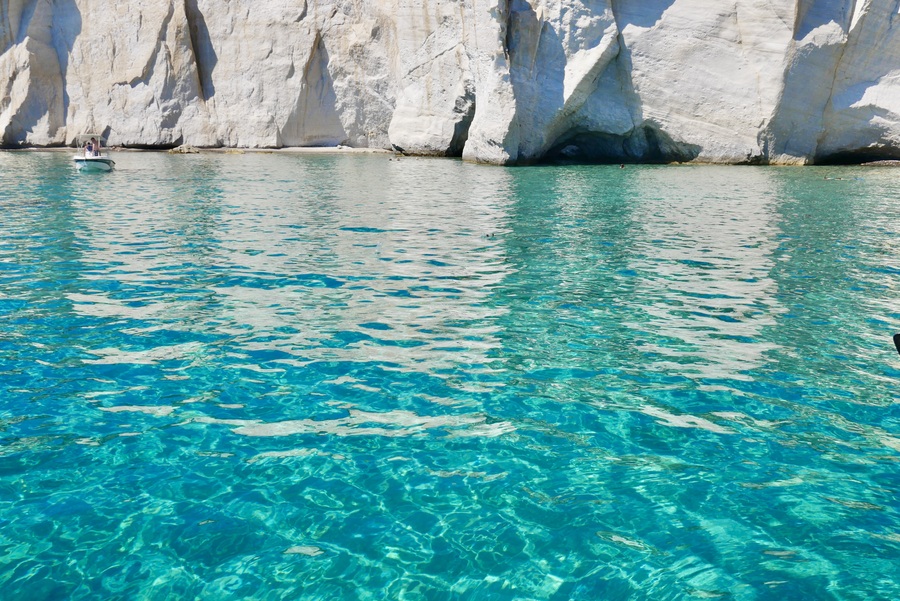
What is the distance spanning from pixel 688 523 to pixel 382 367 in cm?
327

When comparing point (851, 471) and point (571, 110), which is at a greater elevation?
point (571, 110)

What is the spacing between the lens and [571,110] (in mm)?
33250

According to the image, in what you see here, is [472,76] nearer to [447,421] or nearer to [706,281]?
[706,281]

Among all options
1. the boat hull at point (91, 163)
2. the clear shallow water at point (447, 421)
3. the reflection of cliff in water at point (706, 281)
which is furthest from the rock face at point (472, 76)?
the clear shallow water at point (447, 421)

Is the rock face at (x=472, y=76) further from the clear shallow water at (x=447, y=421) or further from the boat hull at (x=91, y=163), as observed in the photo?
the clear shallow water at (x=447, y=421)

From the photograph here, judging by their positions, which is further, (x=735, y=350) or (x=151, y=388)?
(x=735, y=350)

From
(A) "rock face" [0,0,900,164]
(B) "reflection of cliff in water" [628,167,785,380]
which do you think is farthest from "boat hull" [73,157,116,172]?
(B) "reflection of cliff in water" [628,167,785,380]

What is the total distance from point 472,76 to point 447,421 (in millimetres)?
31201

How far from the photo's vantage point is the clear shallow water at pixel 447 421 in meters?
4.26

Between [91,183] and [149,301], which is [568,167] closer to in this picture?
[91,183]

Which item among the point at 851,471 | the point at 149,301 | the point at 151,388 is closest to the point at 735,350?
the point at 851,471

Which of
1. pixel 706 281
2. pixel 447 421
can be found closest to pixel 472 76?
pixel 706 281

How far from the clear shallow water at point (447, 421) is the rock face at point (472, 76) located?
20739mm

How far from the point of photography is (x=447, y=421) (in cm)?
600
